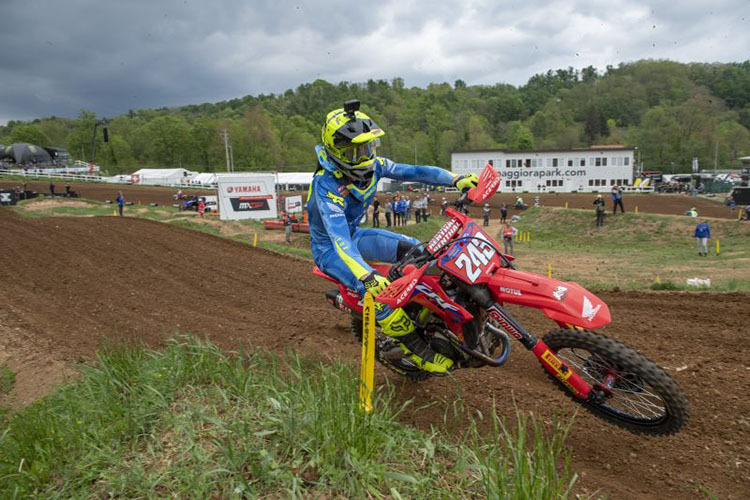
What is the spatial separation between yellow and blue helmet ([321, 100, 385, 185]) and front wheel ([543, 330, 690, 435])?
2.43 meters

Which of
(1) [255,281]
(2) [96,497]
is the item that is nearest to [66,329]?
(1) [255,281]

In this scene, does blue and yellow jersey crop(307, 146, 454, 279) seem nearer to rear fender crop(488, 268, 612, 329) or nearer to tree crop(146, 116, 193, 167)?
rear fender crop(488, 268, 612, 329)

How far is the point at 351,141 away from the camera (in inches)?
176

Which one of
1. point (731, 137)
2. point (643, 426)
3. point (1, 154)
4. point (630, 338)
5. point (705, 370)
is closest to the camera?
point (643, 426)

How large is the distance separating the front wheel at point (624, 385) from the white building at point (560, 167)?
68.2 meters

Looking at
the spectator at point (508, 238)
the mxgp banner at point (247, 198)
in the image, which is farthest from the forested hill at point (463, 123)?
the spectator at point (508, 238)

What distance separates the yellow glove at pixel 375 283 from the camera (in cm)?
388

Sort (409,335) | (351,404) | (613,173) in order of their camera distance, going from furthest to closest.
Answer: (613,173) → (409,335) → (351,404)

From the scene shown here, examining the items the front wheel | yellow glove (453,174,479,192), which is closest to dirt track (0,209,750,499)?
the front wheel

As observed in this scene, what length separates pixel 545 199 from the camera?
53.2m

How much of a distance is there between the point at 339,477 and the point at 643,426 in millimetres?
2559

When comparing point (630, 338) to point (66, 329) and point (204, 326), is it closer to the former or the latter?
point (204, 326)

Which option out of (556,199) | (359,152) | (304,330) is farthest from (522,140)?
(359,152)

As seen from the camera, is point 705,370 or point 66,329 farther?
point 66,329
